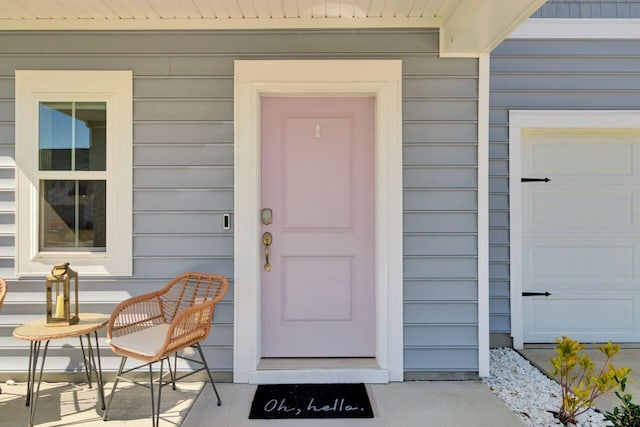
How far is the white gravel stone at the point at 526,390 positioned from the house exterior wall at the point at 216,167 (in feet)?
0.88

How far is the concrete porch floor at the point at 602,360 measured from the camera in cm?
259

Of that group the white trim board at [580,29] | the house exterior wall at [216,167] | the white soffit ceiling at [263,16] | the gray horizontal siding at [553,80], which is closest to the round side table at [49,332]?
the house exterior wall at [216,167]

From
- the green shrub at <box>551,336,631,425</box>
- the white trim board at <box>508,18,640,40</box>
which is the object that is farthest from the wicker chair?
the white trim board at <box>508,18,640,40</box>

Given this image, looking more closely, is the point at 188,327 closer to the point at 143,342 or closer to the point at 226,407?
the point at 143,342

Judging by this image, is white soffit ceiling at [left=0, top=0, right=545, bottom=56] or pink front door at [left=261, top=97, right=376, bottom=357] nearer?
white soffit ceiling at [left=0, top=0, right=545, bottom=56]

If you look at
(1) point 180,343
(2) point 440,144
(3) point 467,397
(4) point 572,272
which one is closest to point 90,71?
(1) point 180,343

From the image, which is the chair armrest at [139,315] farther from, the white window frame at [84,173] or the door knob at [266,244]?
the door knob at [266,244]

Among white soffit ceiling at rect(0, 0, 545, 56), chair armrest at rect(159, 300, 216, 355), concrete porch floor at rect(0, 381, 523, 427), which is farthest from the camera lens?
white soffit ceiling at rect(0, 0, 545, 56)

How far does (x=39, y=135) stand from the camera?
2799mm

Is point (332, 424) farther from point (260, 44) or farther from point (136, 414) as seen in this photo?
point (260, 44)

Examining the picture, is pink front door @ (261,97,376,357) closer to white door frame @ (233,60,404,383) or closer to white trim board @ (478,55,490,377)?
white door frame @ (233,60,404,383)

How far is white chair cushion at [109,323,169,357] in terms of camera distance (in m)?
2.21

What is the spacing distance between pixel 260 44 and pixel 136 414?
7.85 feet

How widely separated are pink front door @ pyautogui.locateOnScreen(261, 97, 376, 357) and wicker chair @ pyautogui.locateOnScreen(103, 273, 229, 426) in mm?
450
